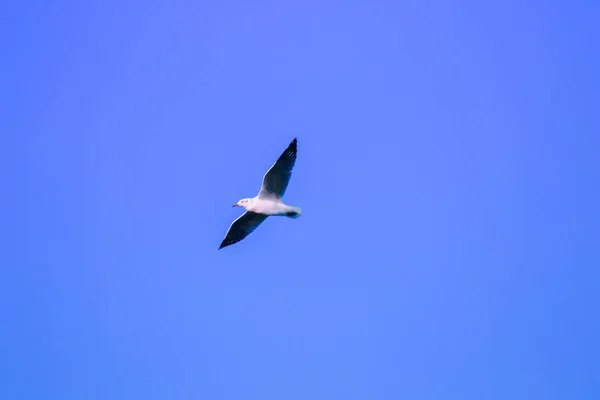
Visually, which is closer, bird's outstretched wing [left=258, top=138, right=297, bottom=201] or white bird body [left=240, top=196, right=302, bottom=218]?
bird's outstretched wing [left=258, top=138, right=297, bottom=201]

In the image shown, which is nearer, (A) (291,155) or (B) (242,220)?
(A) (291,155)

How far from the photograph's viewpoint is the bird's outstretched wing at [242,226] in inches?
896

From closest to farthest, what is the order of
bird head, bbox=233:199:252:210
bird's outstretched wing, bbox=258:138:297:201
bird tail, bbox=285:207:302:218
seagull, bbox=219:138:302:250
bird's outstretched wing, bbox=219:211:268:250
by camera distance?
1. bird's outstretched wing, bbox=258:138:297:201
2. seagull, bbox=219:138:302:250
3. bird tail, bbox=285:207:302:218
4. bird head, bbox=233:199:252:210
5. bird's outstretched wing, bbox=219:211:268:250

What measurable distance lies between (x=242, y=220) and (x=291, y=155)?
254cm

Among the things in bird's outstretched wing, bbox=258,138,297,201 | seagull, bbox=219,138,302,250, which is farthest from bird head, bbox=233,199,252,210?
bird's outstretched wing, bbox=258,138,297,201

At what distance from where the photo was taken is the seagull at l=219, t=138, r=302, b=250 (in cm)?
2145

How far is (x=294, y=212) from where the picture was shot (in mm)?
22266

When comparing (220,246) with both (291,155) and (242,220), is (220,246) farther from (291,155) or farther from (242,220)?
(291,155)

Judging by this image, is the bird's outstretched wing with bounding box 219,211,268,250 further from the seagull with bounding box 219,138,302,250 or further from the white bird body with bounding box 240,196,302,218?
the white bird body with bounding box 240,196,302,218

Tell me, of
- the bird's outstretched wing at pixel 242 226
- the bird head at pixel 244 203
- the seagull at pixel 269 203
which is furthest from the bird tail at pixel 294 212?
the bird head at pixel 244 203

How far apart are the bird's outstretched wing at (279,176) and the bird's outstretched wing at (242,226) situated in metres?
0.74

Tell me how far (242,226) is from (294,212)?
5.32 feet

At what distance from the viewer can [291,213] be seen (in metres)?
22.3

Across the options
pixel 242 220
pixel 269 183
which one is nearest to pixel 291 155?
pixel 269 183
